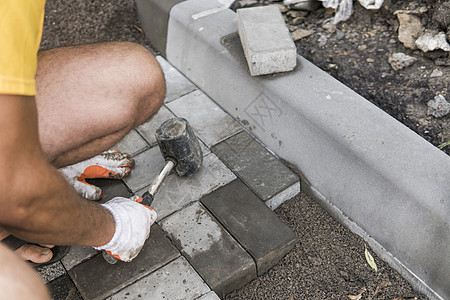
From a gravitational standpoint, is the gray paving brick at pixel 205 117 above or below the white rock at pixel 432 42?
below

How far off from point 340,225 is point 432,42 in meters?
1.14

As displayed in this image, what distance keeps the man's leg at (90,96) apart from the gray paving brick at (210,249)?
0.56 m

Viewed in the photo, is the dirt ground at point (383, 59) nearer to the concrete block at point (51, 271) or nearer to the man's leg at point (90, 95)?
the man's leg at point (90, 95)

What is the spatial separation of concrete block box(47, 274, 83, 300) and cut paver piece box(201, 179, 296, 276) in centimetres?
76

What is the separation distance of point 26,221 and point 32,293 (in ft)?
1.25

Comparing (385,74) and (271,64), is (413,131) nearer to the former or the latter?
(385,74)

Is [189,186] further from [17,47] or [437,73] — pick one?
[437,73]

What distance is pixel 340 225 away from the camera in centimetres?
249

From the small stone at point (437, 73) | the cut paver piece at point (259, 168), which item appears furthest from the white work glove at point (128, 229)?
the small stone at point (437, 73)

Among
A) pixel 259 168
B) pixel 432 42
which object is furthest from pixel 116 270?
pixel 432 42

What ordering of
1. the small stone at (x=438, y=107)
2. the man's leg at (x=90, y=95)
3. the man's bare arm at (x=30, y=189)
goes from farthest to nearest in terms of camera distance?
the small stone at (x=438, y=107)
the man's leg at (x=90, y=95)
the man's bare arm at (x=30, y=189)

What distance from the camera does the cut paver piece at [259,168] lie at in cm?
258

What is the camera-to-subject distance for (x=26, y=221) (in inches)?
60.4

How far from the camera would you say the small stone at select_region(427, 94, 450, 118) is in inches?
96.0
